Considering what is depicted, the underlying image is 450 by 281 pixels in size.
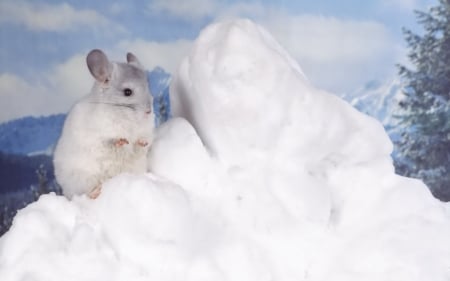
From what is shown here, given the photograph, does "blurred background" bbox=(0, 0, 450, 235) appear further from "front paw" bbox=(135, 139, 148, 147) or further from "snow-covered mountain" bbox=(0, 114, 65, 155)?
"front paw" bbox=(135, 139, 148, 147)

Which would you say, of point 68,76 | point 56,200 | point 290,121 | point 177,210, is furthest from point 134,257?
point 68,76

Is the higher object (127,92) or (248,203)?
(127,92)

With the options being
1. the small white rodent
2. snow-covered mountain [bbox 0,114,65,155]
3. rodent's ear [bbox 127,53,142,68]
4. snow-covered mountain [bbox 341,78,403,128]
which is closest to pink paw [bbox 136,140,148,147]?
the small white rodent

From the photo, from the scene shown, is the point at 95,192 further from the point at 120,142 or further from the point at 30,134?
the point at 30,134

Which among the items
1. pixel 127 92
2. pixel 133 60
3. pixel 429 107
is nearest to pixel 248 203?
pixel 127 92

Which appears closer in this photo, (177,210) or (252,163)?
(177,210)

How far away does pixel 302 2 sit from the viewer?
12.7ft

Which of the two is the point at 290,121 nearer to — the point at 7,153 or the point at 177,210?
the point at 177,210

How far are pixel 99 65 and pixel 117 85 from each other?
0.07 meters

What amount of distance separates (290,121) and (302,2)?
8.13 feet

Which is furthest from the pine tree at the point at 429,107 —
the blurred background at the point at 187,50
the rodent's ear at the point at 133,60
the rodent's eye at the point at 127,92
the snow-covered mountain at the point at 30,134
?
the rodent's eye at the point at 127,92

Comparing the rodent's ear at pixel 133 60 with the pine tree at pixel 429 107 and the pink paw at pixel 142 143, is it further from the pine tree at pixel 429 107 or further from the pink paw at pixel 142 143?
the pine tree at pixel 429 107

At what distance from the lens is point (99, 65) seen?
1656 mm

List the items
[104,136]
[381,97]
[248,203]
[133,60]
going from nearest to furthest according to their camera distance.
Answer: [248,203]
[104,136]
[133,60]
[381,97]
